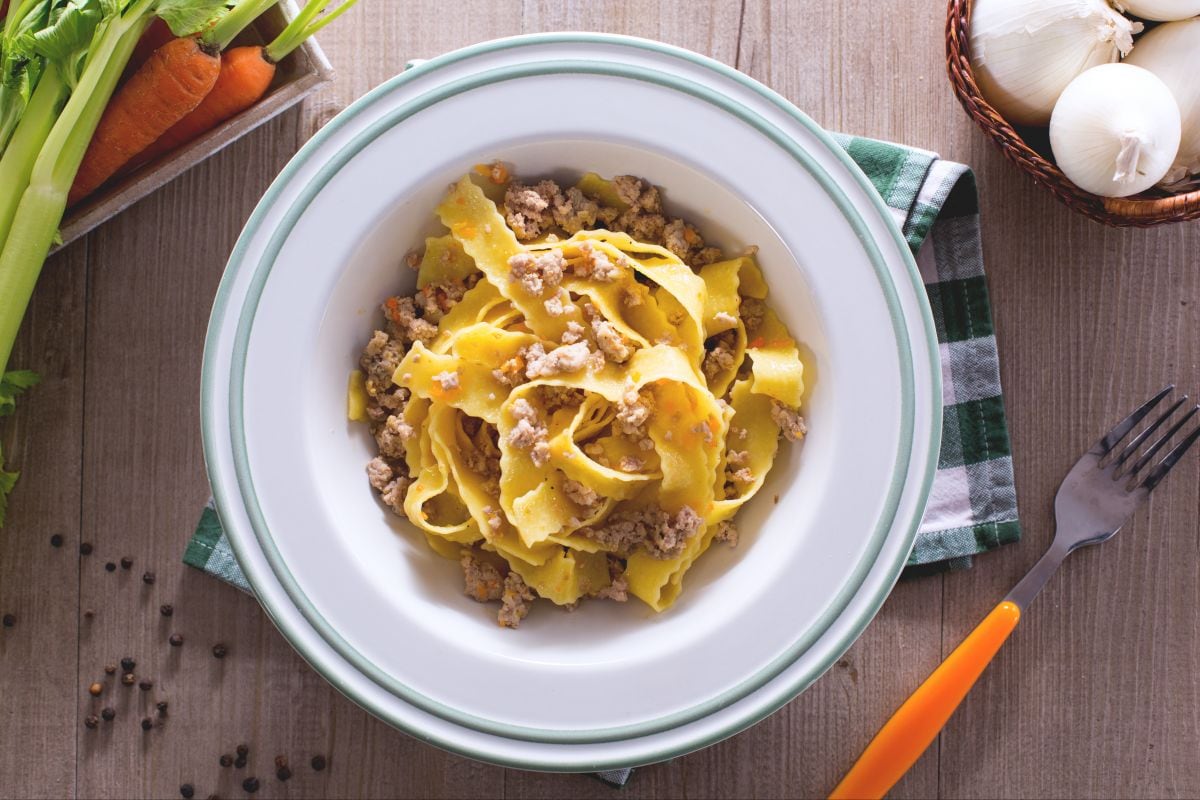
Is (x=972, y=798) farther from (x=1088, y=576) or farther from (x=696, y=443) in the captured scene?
(x=696, y=443)

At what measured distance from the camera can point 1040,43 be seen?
7.82ft

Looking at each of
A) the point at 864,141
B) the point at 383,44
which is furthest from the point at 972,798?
the point at 383,44

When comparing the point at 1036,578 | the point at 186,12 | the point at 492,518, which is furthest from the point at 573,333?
the point at 1036,578

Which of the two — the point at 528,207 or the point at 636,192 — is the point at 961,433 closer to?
the point at 636,192

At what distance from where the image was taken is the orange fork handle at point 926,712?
8.63 feet

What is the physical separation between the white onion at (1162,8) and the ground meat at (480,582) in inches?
80.9

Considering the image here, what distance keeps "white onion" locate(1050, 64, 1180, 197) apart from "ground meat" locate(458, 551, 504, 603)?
170 centimetres

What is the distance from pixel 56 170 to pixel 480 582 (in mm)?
1453

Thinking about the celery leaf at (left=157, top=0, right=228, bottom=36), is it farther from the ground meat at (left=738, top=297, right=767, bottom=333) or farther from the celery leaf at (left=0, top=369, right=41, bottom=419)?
the ground meat at (left=738, top=297, right=767, bottom=333)

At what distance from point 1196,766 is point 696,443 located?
1.81m

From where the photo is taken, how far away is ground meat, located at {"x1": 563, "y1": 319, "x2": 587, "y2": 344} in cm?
226

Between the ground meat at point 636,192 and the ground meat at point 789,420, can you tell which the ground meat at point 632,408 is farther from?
the ground meat at point 636,192

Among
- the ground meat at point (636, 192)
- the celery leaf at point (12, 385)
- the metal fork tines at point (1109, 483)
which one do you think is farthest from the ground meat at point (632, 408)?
the celery leaf at point (12, 385)

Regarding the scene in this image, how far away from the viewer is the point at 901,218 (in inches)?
102
